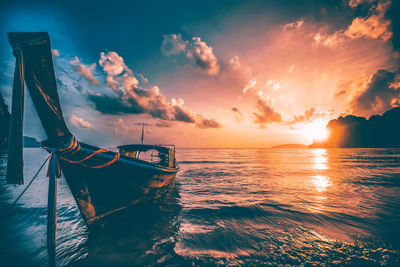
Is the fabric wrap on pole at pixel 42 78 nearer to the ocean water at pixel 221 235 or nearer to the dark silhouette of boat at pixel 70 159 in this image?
the dark silhouette of boat at pixel 70 159

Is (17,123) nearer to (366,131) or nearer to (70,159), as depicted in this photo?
(70,159)

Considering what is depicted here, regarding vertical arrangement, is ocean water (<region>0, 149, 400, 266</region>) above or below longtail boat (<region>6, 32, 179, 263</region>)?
below

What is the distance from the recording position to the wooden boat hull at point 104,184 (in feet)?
14.4

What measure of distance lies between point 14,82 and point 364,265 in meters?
9.12

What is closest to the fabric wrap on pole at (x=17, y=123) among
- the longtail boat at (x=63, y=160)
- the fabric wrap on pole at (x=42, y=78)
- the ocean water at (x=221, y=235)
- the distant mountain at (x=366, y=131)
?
the longtail boat at (x=63, y=160)

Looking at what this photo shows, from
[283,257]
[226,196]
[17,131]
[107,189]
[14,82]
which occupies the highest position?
[14,82]

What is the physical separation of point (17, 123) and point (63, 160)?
165 centimetres

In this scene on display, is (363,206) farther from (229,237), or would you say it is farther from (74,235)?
(74,235)

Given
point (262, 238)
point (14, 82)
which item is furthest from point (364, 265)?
point (14, 82)

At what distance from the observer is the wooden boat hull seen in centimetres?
440

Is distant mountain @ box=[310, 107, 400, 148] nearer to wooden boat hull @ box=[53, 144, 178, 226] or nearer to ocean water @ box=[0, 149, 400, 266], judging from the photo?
ocean water @ box=[0, 149, 400, 266]

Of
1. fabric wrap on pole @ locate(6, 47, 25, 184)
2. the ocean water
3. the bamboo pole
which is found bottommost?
the ocean water

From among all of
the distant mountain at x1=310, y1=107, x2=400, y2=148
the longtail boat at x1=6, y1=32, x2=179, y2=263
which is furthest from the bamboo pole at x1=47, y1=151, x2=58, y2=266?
the distant mountain at x1=310, y1=107, x2=400, y2=148

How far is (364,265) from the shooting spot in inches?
142
